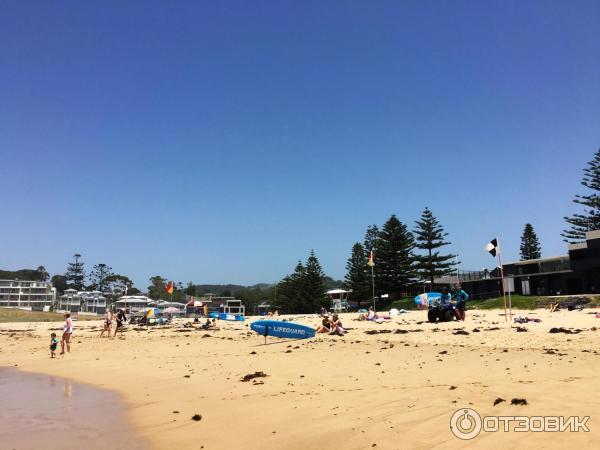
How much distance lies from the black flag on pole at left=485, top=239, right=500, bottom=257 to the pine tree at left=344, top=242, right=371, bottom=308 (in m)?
41.3

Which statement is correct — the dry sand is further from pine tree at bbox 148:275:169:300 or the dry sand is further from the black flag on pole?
pine tree at bbox 148:275:169:300

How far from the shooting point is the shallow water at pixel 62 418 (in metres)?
5.68

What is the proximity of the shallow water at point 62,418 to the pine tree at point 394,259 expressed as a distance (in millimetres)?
51478

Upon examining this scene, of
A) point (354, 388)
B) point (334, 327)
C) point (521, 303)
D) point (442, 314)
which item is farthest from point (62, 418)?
point (521, 303)

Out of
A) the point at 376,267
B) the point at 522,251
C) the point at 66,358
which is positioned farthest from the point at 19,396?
the point at 522,251

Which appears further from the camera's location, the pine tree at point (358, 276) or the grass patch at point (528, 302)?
the pine tree at point (358, 276)

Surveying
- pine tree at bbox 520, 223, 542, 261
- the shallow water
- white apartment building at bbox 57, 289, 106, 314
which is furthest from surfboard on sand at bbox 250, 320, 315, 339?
white apartment building at bbox 57, 289, 106, 314

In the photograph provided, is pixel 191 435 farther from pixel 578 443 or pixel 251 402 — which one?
pixel 578 443

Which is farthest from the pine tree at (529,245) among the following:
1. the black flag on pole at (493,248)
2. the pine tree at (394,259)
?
the black flag on pole at (493,248)

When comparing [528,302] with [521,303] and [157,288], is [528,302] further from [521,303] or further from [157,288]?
[157,288]

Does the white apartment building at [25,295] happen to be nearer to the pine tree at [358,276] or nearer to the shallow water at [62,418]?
the pine tree at [358,276]

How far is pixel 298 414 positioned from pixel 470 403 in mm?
2308

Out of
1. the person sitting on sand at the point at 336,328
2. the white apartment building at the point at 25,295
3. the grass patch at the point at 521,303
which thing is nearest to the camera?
the person sitting on sand at the point at 336,328

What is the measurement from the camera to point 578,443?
3951 mm
